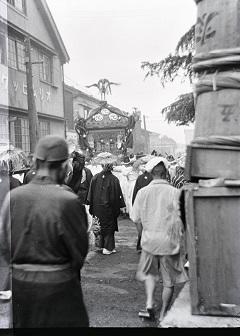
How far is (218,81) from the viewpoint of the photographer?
253 centimetres

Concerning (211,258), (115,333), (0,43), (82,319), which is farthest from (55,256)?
(0,43)

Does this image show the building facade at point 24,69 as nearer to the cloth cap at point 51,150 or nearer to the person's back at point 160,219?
the person's back at point 160,219

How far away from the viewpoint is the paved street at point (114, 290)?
3.68m

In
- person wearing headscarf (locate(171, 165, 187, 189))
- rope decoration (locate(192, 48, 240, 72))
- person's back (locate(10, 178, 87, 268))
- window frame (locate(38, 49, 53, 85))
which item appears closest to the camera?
person's back (locate(10, 178, 87, 268))

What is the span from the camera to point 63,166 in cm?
243

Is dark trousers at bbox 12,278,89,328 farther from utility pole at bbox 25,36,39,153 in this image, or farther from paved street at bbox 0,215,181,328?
utility pole at bbox 25,36,39,153

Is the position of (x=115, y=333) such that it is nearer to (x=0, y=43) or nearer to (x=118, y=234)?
(x=0, y=43)

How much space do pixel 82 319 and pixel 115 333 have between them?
0.75 meters

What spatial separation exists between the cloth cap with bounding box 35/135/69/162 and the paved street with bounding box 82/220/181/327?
170cm

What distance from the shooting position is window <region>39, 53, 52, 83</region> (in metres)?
3.95

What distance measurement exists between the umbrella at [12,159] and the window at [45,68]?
2.42 ft

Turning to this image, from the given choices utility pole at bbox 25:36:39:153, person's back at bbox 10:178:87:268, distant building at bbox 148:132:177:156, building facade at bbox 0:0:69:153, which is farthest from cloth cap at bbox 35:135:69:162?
distant building at bbox 148:132:177:156

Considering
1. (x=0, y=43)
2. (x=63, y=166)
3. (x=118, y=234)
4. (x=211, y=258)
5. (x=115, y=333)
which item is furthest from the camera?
(x=118, y=234)

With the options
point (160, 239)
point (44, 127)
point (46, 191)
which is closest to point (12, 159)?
point (44, 127)
